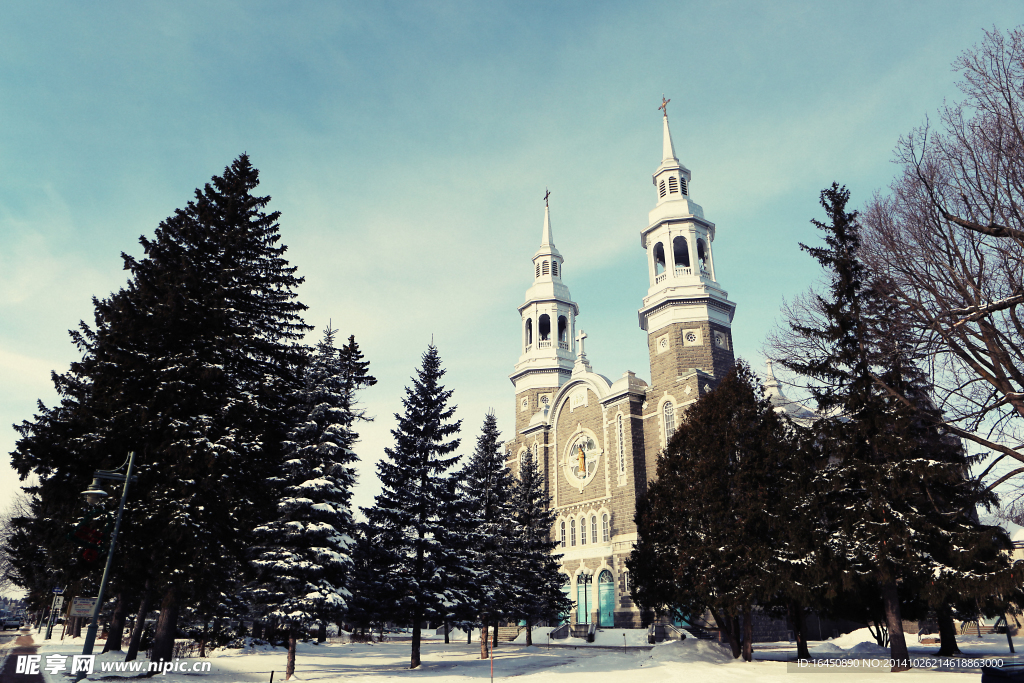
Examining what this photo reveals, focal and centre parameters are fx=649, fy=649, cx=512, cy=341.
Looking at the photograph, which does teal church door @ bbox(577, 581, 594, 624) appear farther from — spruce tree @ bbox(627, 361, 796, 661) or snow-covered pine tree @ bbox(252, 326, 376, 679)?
snow-covered pine tree @ bbox(252, 326, 376, 679)

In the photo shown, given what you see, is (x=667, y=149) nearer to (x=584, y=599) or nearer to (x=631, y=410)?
(x=631, y=410)

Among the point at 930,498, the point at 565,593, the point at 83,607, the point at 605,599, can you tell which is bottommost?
the point at 83,607

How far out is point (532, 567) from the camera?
1391 inches

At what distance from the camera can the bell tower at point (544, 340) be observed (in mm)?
58062

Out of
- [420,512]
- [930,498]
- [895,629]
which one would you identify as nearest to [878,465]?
[930,498]

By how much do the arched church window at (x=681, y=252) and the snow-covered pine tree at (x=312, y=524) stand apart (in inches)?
1315

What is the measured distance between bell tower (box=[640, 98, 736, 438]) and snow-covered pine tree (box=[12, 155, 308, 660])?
30.4 m

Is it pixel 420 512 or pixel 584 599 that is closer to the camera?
pixel 420 512

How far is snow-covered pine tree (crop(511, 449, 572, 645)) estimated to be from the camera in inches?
1364

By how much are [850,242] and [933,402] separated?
5.67m

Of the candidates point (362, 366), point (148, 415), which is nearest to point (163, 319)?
point (148, 415)

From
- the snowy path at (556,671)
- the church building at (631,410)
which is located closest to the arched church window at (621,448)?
the church building at (631,410)

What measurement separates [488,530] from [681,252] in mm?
27388

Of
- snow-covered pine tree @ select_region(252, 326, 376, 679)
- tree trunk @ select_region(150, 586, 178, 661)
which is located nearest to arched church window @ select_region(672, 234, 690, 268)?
snow-covered pine tree @ select_region(252, 326, 376, 679)
